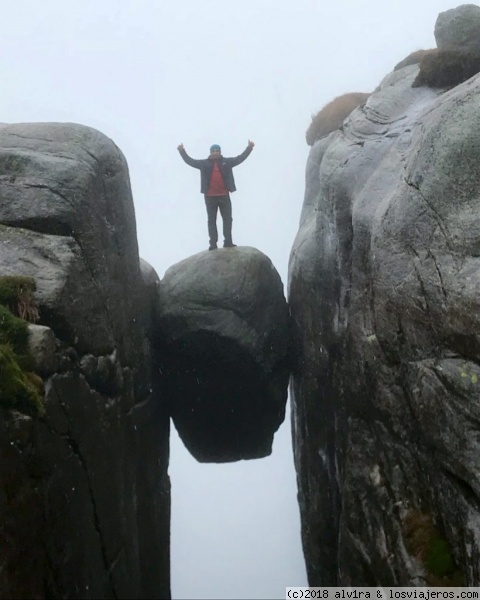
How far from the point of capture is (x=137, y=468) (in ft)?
52.5

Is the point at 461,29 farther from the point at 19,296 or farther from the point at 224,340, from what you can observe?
the point at 19,296

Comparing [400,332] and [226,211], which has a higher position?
[226,211]

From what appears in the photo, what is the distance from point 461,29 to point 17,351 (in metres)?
12.6

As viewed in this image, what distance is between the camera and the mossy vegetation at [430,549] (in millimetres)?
9812

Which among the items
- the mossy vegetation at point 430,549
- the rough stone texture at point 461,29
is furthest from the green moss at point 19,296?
the rough stone texture at point 461,29

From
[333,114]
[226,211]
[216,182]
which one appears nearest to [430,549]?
[226,211]

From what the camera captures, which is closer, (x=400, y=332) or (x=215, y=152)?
(x=400, y=332)

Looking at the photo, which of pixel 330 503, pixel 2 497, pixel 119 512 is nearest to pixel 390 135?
pixel 330 503

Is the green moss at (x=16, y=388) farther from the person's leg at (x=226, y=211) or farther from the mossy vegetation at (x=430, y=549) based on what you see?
the person's leg at (x=226, y=211)

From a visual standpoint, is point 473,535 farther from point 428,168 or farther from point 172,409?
point 172,409

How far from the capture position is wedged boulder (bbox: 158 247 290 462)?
17.5m

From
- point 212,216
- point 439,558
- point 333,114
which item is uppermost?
point 333,114

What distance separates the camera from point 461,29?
1648 centimetres

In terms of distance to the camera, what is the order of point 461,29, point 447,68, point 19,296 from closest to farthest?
point 19,296 < point 447,68 < point 461,29
